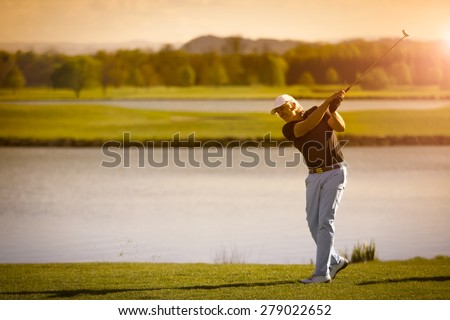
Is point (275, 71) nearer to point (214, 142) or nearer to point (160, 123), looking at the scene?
point (214, 142)

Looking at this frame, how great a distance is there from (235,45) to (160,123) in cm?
367

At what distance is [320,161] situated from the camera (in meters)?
7.12

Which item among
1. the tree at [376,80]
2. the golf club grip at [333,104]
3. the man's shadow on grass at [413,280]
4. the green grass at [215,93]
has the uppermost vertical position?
the tree at [376,80]

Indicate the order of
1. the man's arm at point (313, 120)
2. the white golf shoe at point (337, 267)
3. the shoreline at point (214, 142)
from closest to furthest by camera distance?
the man's arm at point (313, 120), the white golf shoe at point (337, 267), the shoreline at point (214, 142)

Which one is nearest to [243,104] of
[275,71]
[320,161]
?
[275,71]

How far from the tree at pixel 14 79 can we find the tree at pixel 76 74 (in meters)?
0.79

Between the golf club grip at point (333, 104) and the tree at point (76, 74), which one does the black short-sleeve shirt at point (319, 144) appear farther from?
the tree at point (76, 74)

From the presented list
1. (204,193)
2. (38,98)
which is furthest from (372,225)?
(38,98)

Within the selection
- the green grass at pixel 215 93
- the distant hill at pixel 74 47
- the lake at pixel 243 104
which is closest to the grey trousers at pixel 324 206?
the green grass at pixel 215 93

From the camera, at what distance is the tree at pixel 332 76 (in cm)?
1503

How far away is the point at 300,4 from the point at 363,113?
3723 millimetres

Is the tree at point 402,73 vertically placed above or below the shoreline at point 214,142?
above

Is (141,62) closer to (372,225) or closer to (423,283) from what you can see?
(372,225)

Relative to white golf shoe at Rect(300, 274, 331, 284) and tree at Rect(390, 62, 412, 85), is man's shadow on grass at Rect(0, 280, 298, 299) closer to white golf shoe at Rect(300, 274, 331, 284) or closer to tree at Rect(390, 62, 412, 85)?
white golf shoe at Rect(300, 274, 331, 284)
